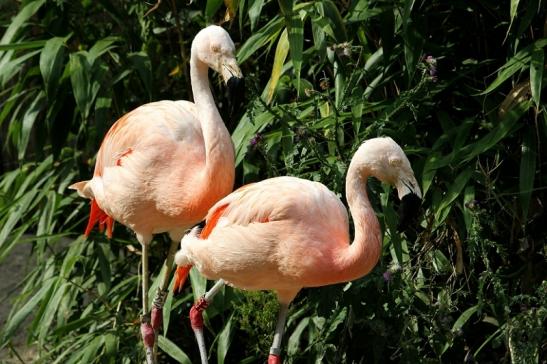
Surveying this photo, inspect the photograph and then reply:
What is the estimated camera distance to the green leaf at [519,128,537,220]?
313 centimetres

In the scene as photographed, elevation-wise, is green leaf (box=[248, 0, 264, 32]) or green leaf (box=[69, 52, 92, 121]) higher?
green leaf (box=[248, 0, 264, 32])

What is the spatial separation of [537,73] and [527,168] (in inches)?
12.2

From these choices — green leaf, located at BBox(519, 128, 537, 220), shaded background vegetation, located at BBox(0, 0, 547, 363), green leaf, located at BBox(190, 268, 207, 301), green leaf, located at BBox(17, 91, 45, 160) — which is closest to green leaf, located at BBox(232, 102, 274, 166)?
shaded background vegetation, located at BBox(0, 0, 547, 363)

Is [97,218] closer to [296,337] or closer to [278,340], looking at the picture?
[296,337]

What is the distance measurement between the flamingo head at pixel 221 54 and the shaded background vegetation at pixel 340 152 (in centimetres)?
10

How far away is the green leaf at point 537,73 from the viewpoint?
303cm

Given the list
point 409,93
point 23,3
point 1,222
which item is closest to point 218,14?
point 23,3

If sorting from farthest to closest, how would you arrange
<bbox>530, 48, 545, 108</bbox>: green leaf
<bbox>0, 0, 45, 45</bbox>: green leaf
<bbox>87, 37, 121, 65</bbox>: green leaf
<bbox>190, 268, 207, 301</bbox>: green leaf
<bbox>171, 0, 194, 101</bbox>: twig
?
1. <bbox>171, 0, 194, 101</bbox>: twig
2. <bbox>0, 0, 45, 45</bbox>: green leaf
3. <bbox>87, 37, 121, 65</bbox>: green leaf
4. <bbox>190, 268, 207, 301</bbox>: green leaf
5. <bbox>530, 48, 545, 108</bbox>: green leaf

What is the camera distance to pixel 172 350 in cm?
371

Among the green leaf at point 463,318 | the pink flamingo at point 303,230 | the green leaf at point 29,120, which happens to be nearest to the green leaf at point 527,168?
the green leaf at point 463,318

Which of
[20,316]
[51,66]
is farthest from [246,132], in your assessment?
[20,316]

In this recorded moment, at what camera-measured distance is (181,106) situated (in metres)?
3.46

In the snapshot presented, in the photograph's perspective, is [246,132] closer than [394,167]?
No

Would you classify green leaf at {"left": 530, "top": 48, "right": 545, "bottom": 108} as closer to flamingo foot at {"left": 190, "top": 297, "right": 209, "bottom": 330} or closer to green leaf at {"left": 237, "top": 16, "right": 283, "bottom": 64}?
green leaf at {"left": 237, "top": 16, "right": 283, "bottom": 64}
